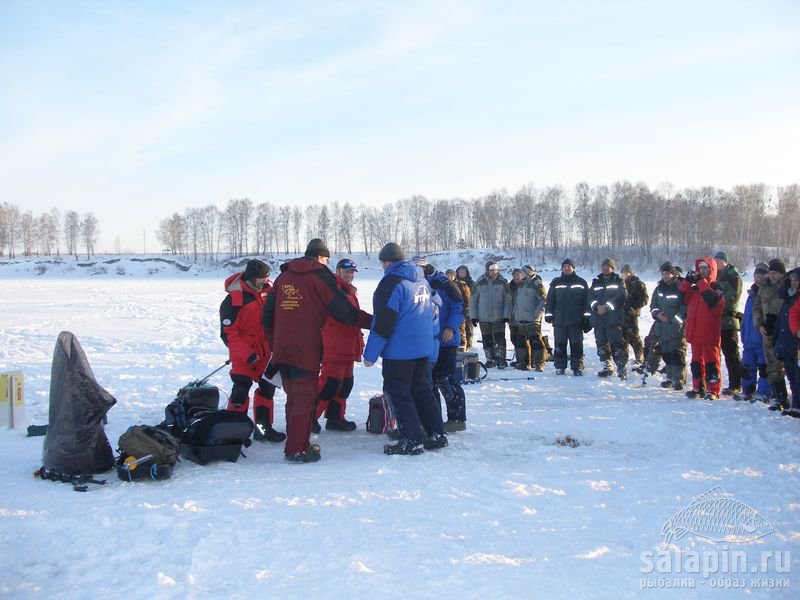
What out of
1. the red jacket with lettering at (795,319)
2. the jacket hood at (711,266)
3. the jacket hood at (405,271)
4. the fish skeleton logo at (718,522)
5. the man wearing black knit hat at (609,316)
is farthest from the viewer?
the man wearing black knit hat at (609,316)

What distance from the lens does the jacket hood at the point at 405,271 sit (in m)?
5.40

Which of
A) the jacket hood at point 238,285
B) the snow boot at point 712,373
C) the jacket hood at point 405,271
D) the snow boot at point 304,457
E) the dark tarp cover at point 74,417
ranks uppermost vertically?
the jacket hood at point 405,271

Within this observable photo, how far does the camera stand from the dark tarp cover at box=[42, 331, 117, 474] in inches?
178

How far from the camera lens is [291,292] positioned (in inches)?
209

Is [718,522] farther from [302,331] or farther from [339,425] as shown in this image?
[339,425]

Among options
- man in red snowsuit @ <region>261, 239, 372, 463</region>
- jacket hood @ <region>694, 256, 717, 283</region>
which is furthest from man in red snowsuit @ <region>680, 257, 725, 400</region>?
man in red snowsuit @ <region>261, 239, 372, 463</region>

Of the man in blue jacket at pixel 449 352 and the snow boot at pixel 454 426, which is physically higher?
the man in blue jacket at pixel 449 352

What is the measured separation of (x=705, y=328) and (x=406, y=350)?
4645 mm

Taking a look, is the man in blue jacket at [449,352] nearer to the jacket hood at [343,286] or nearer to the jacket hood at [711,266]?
the jacket hood at [343,286]

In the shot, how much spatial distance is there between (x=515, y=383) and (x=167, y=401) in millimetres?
4888

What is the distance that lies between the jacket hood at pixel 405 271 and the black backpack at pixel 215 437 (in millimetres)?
1785

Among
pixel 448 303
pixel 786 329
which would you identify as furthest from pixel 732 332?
pixel 448 303

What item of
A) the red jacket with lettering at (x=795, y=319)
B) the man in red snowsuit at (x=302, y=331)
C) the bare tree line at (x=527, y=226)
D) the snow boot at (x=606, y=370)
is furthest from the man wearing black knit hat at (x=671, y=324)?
the bare tree line at (x=527, y=226)

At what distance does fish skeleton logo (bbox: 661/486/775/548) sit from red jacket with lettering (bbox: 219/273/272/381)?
3.85 meters
